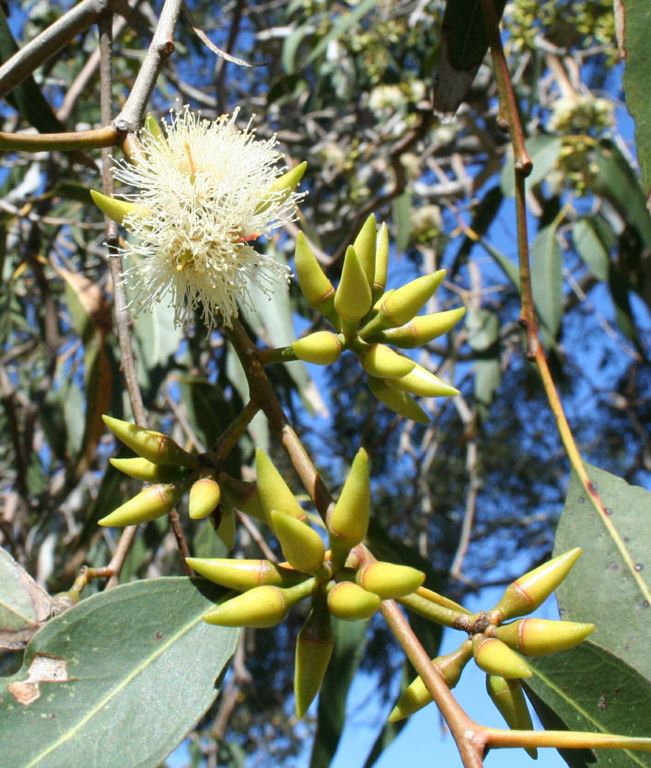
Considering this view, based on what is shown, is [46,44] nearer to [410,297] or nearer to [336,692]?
[410,297]

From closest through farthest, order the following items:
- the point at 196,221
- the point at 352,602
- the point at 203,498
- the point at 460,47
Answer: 1. the point at 352,602
2. the point at 203,498
3. the point at 196,221
4. the point at 460,47

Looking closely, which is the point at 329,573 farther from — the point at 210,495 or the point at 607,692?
the point at 607,692

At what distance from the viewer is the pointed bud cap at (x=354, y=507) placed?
573 mm

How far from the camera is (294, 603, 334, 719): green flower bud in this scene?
1.98 feet

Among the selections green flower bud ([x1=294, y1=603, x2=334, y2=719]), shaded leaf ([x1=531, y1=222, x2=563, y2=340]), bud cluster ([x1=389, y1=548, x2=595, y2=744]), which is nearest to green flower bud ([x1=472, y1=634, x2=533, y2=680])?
bud cluster ([x1=389, y1=548, x2=595, y2=744])

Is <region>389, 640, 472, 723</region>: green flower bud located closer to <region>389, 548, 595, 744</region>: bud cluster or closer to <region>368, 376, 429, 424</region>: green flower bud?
<region>389, 548, 595, 744</region>: bud cluster

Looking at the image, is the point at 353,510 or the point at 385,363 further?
Answer: the point at 385,363

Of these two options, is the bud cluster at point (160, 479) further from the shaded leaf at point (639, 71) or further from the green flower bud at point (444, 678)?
the shaded leaf at point (639, 71)

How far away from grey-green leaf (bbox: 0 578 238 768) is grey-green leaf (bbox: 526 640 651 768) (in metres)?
0.27

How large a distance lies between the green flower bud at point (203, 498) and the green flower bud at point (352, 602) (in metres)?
0.14

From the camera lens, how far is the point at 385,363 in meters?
0.70

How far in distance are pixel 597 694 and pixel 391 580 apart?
0.26m

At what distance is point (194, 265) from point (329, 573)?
1.36ft

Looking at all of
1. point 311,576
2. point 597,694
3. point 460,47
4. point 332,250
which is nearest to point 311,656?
point 311,576
